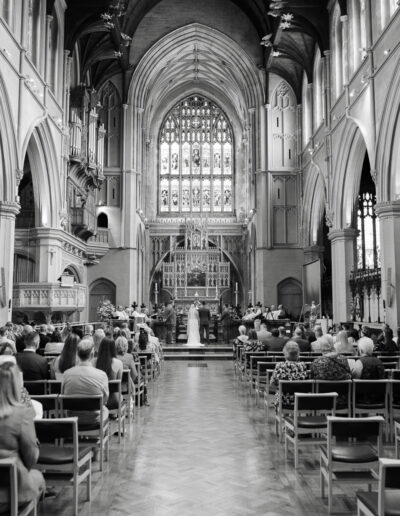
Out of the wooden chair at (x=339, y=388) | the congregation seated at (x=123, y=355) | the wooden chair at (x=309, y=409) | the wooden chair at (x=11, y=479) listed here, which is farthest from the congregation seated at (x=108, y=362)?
the wooden chair at (x=11, y=479)

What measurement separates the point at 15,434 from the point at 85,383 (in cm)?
239

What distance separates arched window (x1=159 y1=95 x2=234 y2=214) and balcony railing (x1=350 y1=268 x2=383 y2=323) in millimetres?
19846

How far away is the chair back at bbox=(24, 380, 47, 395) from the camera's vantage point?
20.0ft

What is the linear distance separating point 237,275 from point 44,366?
2892 centimetres

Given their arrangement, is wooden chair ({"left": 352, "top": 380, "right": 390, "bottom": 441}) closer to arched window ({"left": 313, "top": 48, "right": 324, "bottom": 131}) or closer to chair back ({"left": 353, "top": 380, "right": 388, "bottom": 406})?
chair back ({"left": 353, "top": 380, "right": 388, "bottom": 406})

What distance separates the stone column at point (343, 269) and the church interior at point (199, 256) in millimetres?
77

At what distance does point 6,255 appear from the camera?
14.0 metres

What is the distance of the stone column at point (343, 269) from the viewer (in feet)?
62.0

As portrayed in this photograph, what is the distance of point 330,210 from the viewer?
Answer: 20.0 m

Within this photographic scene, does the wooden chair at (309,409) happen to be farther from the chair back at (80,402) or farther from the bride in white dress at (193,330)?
the bride in white dress at (193,330)

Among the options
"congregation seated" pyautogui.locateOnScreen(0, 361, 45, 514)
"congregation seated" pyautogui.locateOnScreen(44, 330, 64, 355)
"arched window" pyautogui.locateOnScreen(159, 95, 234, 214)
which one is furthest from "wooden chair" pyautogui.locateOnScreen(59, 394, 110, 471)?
"arched window" pyautogui.locateOnScreen(159, 95, 234, 214)

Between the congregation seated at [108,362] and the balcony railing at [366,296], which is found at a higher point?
the balcony railing at [366,296]

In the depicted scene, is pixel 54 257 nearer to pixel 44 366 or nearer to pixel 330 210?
pixel 330 210

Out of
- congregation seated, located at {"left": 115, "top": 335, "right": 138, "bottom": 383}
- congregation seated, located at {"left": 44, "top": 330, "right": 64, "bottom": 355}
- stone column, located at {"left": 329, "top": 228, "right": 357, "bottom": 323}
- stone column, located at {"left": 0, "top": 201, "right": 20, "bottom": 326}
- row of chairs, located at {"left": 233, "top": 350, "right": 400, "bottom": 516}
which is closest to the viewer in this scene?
row of chairs, located at {"left": 233, "top": 350, "right": 400, "bottom": 516}
